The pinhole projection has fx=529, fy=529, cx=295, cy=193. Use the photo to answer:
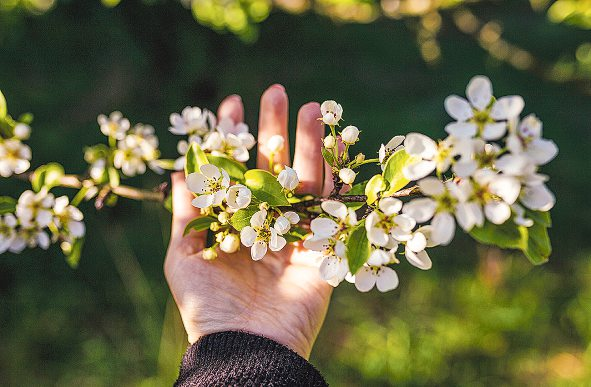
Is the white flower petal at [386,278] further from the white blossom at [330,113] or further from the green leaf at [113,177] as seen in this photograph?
the green leaf at [113,177]

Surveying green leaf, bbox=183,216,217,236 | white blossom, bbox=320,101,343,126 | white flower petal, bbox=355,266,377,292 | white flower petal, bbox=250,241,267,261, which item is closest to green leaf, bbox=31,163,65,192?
green leaf, bbox=183,216,217,236

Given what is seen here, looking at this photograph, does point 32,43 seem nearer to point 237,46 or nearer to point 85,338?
point 237,46

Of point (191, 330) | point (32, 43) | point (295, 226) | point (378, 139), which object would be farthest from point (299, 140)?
point (32, 43)

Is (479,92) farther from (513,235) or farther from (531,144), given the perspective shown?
(513,235)

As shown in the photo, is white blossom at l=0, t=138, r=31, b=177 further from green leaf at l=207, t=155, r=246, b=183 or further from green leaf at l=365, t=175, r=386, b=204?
green leaf at l=365, t=175, r=386, b=204

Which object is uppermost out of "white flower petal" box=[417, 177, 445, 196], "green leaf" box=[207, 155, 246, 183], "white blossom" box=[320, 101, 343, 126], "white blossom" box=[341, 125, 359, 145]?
"white flower petal" box=[417, 177, 445, 196]

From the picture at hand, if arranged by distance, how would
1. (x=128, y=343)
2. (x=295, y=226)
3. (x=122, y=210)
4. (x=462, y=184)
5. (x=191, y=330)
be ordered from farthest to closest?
(x=122, y=210) < (x=128, y=343) < (x=191, y=330) < (x=295, y=226) < (x=462, y=184)

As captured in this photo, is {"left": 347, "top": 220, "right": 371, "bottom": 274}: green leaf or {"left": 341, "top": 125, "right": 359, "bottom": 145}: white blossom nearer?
{"left": 347, "top": 220, "right": 371, "bottom": 274}: green leaf

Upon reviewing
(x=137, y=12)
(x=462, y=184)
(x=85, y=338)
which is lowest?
(x=85, y=338)
